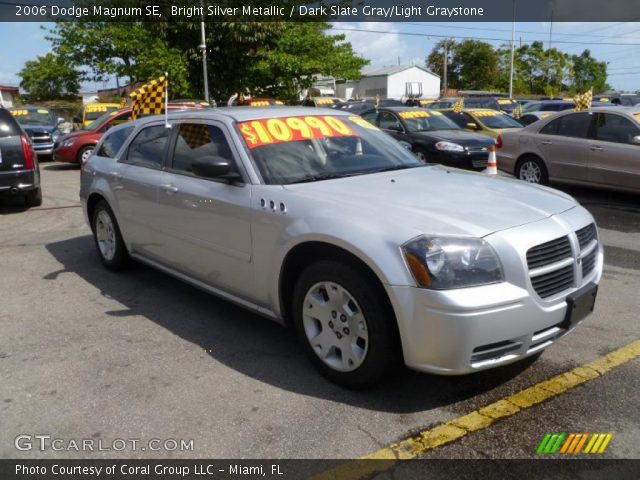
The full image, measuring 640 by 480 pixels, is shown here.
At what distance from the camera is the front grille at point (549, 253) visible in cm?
303

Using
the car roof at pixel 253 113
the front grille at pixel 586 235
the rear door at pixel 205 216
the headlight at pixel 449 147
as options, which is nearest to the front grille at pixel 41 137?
the headlight at pixel 449 147

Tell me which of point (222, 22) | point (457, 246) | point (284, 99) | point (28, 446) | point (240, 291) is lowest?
point (28, 446)

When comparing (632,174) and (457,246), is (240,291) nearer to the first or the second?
(457,246)

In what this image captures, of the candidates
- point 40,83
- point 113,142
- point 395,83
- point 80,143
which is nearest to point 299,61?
point 80,143

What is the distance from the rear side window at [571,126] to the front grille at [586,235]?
20.2 ft

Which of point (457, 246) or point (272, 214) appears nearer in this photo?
point (457, 246)

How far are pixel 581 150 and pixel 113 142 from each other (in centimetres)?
688

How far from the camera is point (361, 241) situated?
10.2 feet

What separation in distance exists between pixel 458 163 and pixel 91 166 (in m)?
7.11

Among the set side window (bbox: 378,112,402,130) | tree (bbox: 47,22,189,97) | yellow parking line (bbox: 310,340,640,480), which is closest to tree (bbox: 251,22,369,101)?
tree (bbox: 47,22,189,97)

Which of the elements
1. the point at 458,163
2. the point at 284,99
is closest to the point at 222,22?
the point at 284,99

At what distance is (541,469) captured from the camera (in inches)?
105

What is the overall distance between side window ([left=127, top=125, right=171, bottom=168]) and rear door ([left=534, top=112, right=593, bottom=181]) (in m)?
6.71

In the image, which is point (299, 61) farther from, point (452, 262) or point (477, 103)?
point (452, 262)
